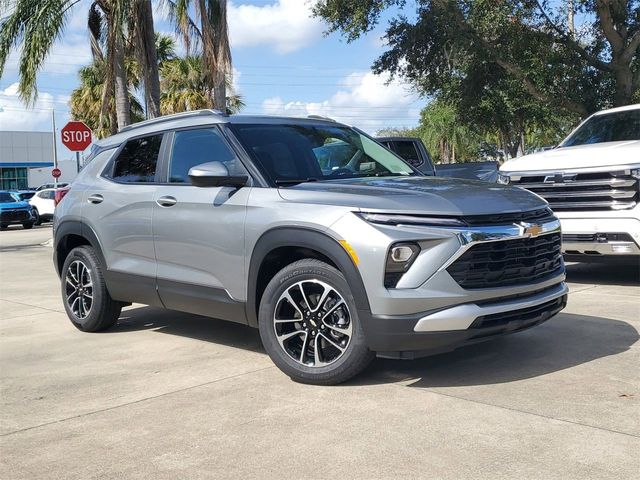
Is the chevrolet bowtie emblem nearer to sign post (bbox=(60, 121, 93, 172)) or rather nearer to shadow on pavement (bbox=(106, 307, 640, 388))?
shadow on pavement (bbox=(106, 307, 640, 388))

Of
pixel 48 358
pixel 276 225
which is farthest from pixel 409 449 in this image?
pixel 48 358

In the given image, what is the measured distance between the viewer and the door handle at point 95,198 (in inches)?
262

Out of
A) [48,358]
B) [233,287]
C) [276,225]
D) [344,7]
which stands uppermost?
[344,7]

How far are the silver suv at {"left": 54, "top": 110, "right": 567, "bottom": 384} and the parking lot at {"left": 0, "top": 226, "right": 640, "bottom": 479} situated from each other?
38 cm

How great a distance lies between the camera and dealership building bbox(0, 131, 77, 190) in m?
59.7

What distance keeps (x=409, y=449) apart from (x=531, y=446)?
611 mm

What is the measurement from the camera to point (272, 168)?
545 centimetres

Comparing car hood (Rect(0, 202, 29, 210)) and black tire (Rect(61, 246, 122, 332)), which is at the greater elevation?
black tire (Rect(61, 246, 122, 332))

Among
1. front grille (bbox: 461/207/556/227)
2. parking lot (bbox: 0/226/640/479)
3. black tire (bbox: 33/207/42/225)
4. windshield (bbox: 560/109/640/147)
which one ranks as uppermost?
windshield (bbox: 560/109/640/147)

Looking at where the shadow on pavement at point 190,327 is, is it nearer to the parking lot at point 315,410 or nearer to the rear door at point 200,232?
the parking lot at point 315,410

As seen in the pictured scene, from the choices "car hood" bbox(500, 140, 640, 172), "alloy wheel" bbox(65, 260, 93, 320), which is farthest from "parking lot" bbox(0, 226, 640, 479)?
"car hood" bbox(500, 140, 640, 172)

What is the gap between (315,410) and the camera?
14.5 ft

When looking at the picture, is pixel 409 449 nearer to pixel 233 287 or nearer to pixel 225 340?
pixel 233 287

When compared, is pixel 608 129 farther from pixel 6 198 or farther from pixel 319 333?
pixel 6 198
